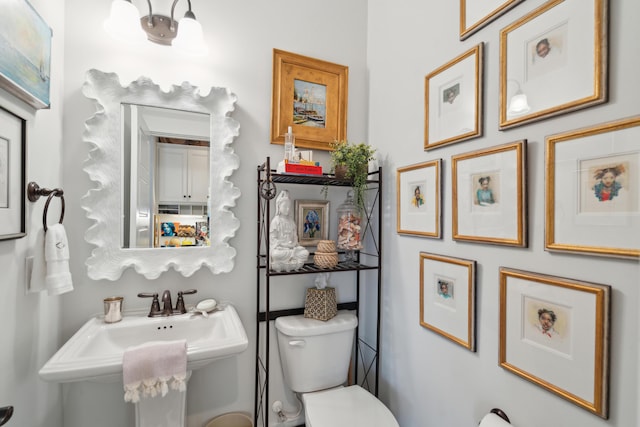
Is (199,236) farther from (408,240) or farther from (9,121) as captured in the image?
(408,240)

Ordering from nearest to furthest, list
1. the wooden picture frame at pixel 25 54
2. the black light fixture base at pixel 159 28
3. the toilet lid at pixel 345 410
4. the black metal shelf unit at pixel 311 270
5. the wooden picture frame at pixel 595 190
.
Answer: the wooden picture frame at pixel 595 190, the wooden picture frame at pixel 25 54, the toilet lid at pixel 345 410, the black light fixture base at pixel 159 28, the black metal shelf unit at pixel 311 270

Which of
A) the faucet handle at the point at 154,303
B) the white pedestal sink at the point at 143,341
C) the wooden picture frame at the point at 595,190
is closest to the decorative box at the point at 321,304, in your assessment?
the white pedestal sink at the point at 143,341

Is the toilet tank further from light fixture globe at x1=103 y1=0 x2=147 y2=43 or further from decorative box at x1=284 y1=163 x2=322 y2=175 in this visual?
light fixture globe at x1=103 y1=0 x2=147 y2=43

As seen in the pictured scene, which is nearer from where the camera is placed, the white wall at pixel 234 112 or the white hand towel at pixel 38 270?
the white hand towel at pixel 38 270

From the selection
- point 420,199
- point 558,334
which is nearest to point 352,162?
point 420,199

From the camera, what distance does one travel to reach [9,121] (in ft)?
2.94

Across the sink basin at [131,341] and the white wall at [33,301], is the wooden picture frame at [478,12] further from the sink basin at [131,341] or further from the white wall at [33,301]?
the white wall at [33,301]

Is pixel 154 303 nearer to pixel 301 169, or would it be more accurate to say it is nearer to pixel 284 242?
pixel 284 242

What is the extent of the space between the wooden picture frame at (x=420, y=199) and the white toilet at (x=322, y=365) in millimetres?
630

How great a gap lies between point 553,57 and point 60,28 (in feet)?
6.28

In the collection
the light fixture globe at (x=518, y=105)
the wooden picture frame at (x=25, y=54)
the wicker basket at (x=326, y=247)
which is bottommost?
the wicker basket at (x=326, y=247)

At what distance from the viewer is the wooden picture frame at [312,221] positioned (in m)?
1.66

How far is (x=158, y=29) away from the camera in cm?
137

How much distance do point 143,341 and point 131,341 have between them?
0.05 m
